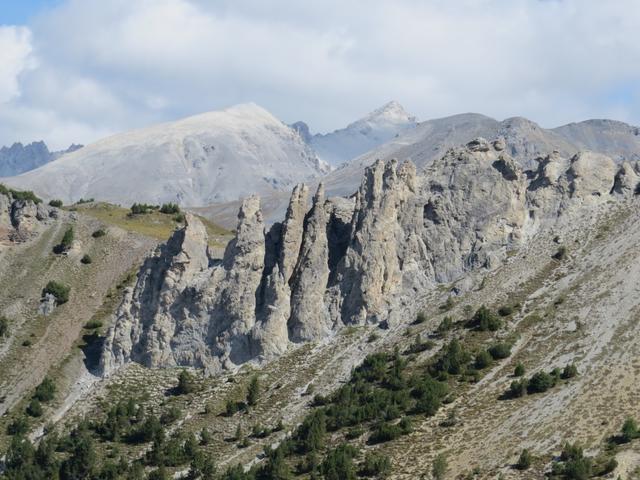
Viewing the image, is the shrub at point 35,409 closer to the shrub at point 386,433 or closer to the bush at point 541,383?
the shrub at point 386,433

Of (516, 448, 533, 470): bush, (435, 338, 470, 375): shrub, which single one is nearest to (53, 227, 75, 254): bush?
(435, 338, 470, 375): shrub

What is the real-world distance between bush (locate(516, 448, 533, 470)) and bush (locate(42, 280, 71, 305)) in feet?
215

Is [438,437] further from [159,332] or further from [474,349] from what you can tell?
[159,332]

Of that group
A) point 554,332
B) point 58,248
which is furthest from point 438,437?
point 58,248

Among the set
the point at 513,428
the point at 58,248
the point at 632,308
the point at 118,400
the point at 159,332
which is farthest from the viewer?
the point at 58,248

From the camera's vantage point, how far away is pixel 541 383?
283 ft

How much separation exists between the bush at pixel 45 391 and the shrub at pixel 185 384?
45.6 ft

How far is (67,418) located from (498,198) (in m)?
54.0

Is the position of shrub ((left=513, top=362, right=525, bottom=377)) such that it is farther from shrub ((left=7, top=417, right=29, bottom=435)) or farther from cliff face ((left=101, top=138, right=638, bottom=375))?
shrub ((left=7, top=417, right=29, bottom=435))

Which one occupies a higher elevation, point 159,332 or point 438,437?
point 159,332

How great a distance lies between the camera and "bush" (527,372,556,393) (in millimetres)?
86250

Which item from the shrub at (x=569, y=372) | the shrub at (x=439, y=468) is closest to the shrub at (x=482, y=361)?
the shrub at (x=569, y=372)

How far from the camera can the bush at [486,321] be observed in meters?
98.1

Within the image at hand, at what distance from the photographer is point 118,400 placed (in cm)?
10206
